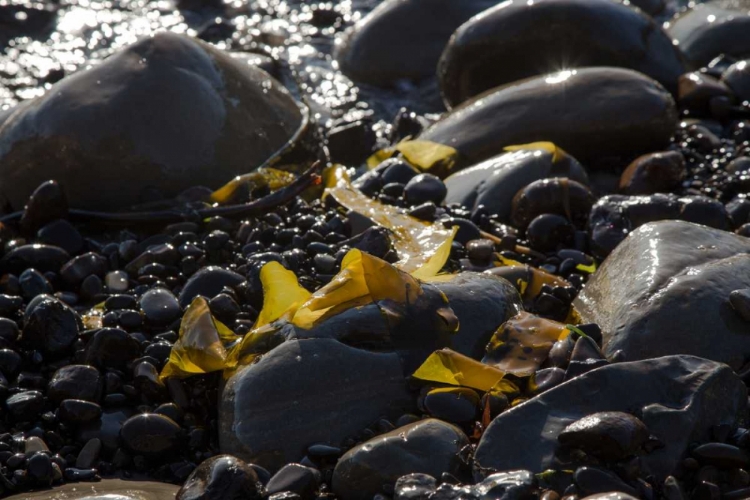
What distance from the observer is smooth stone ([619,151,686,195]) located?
470 cm

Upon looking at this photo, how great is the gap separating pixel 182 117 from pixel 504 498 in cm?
325

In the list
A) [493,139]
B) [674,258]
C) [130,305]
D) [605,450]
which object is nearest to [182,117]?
[130,305]

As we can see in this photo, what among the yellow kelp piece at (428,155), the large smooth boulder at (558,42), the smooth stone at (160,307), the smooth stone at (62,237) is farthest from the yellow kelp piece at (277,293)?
the large smooth boulder at (558,42)

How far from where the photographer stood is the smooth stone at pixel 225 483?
8.29 ft

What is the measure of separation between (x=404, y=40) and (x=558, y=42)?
161cm

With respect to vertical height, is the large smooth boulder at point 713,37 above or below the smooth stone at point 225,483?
below

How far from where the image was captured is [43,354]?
3484 mm

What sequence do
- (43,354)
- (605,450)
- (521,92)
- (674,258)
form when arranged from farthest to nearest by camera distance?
(521,92) < (43,354) < (674,258) < (605,450)

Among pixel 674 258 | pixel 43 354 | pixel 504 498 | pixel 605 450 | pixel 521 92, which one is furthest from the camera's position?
pixel 521 92

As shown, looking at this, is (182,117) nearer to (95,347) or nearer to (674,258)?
(95,347)

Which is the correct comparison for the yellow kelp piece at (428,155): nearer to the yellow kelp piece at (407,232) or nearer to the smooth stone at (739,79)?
the yellow kelp piece at (407,232)

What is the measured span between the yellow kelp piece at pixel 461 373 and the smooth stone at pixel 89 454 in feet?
3.73

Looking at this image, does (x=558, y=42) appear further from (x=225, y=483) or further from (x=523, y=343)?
(x=225, y=483)

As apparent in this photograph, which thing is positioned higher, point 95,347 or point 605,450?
point 605,450
